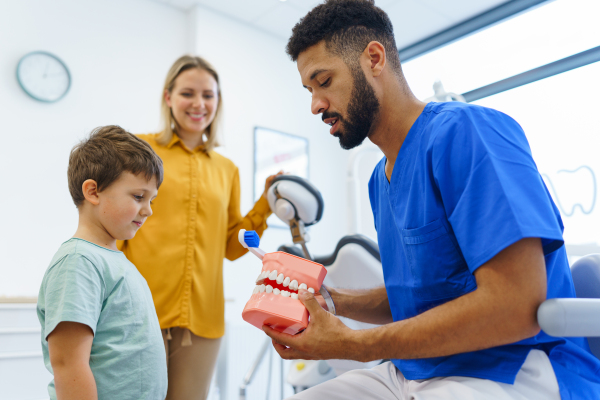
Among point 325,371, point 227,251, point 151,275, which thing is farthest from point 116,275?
point 325,371

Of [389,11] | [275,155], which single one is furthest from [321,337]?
[389,11]

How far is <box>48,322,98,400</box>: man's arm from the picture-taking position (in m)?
0.82

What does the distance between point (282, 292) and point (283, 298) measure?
13mm

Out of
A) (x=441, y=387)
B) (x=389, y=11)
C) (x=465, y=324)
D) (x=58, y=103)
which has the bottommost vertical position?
(x=441, y=387)

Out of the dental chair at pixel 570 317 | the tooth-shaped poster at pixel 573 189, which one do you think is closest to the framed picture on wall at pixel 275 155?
the tooth-shaped poster at pixel 573 189

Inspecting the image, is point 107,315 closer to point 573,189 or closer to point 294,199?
point 294,199

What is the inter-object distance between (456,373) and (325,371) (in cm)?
134

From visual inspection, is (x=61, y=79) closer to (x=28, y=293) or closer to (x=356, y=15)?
(x=28, y=293)

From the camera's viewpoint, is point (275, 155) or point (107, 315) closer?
point (107, 315)

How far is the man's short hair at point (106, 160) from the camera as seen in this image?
101 cm

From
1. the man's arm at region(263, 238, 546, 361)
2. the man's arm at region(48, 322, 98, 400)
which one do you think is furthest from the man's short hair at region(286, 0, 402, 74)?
the man's arm at region(48, 322, 98, 400)

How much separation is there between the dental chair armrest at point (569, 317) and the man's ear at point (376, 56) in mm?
568

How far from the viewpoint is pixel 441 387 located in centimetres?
76

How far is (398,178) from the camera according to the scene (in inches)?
36.4
